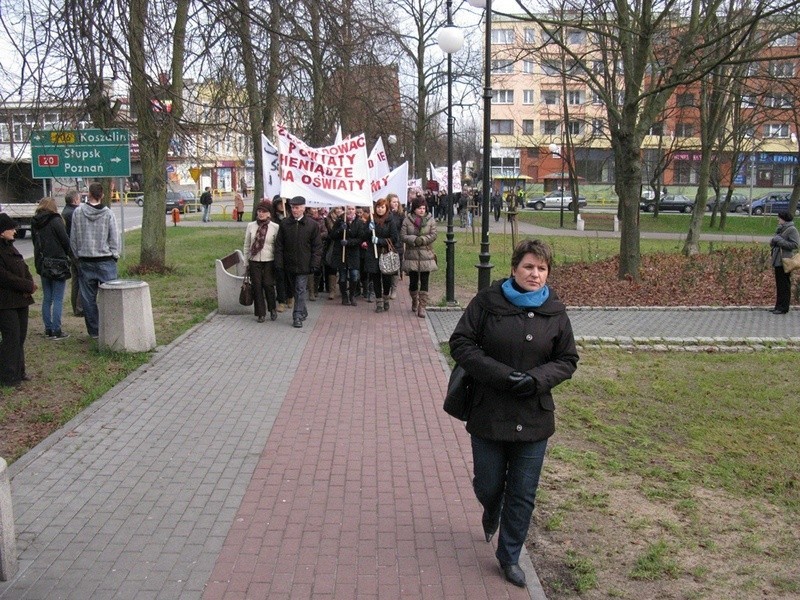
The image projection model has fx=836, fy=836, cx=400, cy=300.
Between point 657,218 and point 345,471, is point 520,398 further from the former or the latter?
point 657,218

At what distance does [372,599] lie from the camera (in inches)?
168

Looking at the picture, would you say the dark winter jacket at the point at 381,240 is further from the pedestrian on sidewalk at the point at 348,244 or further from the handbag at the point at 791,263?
the handbag at the point at 791,263

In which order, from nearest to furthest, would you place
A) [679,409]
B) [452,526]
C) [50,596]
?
1. [50,596]
2. [452,526]
3. [679,409]

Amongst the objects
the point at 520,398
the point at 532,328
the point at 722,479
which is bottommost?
the point at 722,479

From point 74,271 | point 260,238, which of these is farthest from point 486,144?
point 74,271

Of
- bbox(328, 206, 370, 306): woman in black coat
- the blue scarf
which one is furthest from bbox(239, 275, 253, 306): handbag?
the blue scarf

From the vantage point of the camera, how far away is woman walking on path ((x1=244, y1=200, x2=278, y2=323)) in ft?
41.0

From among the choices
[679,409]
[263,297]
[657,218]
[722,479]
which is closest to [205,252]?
[263,297]

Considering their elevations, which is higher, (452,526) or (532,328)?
(532,328)

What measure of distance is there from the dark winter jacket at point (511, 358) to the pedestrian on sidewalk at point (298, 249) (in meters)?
7.98

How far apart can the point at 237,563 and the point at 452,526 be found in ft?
4.43

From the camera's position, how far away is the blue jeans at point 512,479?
4.47m

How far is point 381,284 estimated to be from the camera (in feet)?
46.3

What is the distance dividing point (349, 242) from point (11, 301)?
6668 mm
